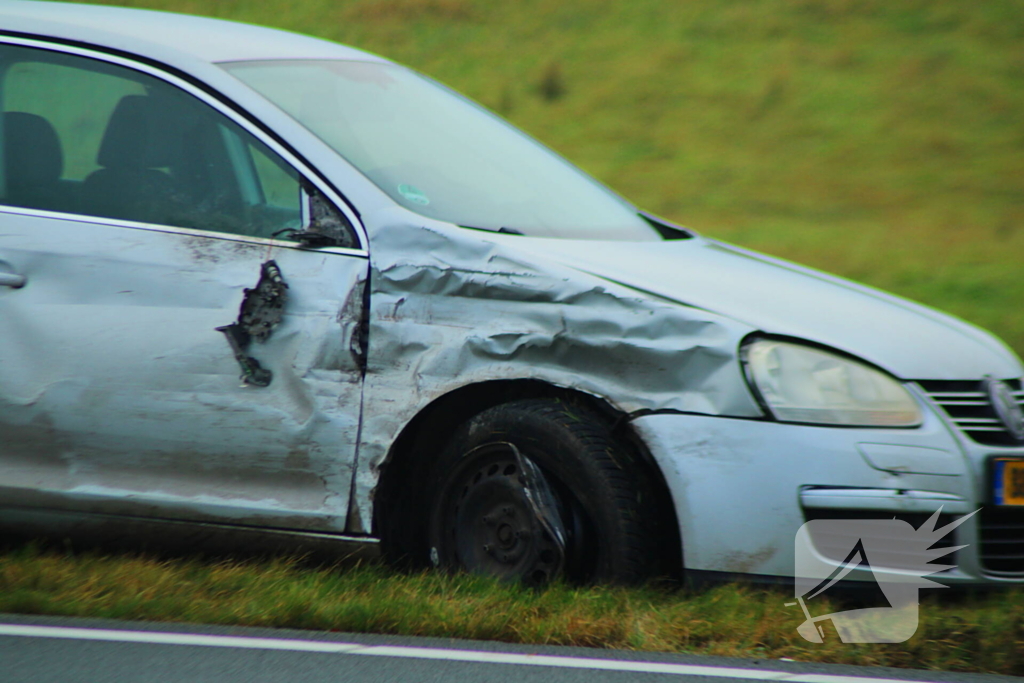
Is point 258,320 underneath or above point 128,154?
underneath

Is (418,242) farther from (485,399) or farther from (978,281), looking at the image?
(978,281)

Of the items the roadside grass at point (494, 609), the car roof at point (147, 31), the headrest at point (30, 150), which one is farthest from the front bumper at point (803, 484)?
the headrest at point (30, 150)

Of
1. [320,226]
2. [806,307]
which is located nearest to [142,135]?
[320,226]

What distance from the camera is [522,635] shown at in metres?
3.27

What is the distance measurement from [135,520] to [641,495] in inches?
60.6

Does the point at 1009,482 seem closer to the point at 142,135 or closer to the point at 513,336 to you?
the point at 513,336

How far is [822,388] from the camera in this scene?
10.7ft

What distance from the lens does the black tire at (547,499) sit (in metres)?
3.34

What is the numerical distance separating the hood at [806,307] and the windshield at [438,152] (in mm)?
293

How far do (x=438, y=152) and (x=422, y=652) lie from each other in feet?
5.64

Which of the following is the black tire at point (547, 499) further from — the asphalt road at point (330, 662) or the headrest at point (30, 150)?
the headrest at point (30, 150)

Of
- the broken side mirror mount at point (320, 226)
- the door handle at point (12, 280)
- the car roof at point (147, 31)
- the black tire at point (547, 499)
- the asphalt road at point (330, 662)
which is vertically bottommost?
the asphalt road at point (330, 662)

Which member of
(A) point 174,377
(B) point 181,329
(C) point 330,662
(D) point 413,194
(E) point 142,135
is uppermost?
(E) point 142,135

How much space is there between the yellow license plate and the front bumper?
0.03 metres
